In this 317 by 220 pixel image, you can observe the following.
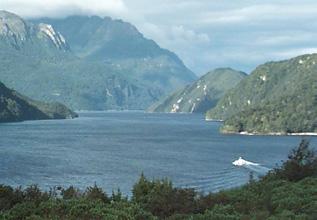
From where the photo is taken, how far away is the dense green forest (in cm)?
2502

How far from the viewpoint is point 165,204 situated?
31.1 metres

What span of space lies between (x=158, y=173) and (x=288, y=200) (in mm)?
80886

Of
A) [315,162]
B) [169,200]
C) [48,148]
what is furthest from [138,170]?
[169,200]

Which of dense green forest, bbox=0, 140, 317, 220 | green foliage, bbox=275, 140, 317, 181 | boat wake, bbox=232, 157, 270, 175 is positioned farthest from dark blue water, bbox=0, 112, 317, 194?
dense green forest, bbox=0, 140, 317, 220

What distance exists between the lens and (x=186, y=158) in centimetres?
14250

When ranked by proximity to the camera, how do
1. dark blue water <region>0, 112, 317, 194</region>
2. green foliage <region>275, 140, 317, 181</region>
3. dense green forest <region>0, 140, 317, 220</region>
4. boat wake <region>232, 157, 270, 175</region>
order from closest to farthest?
dense green forest <region>0, 140, 317, 220</region> → green foliage <region>275, 140, 317, 181</region> → dark blue water <region>0, 112, 317, 194</region> → boat wake <region>232, 157, 270, 175</region>

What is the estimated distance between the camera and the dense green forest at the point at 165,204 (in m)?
25.0

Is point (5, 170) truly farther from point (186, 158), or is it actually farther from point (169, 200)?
point (169, 200)

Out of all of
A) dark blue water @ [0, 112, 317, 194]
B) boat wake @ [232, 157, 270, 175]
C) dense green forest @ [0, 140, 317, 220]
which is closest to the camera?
dense green forest @ [0, 140, 317, 220]

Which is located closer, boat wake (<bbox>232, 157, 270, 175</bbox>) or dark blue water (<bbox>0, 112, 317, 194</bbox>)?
dark blue water (<bbox>0, 112, 317, 194</bbox>)

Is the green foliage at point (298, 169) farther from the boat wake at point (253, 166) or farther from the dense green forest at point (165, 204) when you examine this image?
the boat wake at point (253, 166)

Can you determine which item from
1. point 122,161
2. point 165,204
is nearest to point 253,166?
point 122,161

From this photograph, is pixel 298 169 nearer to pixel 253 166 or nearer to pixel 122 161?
pixel 253 166

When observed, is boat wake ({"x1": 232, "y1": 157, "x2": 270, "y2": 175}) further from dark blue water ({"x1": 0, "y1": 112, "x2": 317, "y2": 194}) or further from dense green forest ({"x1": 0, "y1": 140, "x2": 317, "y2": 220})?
dense green forest ({"x1": 0, "y1": 140, "x2": 317, "y2": 220})
